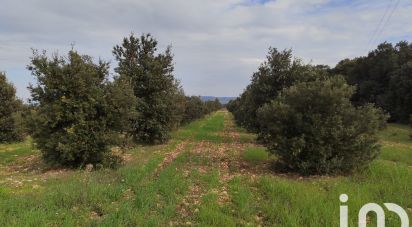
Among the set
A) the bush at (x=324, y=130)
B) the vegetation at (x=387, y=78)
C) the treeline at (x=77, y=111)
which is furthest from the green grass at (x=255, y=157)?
the vegetation at (x=387, y=78)

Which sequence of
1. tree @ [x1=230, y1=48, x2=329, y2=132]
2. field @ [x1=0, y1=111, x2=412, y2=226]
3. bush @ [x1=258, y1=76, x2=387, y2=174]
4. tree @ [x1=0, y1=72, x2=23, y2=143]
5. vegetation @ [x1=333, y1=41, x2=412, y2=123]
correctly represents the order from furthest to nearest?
vegetation @ [x1=333, y1=41, x2=412, y2=123] < tree @ [x1=0, y1=72, x2=23, y2=143] < tree @ [x1=230, y1=48, x2=329, y2=132] < bush @ [x1=258, y1=76, x2=387, y2=174] < field @ [x1=0, y1=111, x2=412, y2=226]

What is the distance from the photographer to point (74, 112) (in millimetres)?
14125

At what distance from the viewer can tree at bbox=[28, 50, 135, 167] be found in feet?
46.6

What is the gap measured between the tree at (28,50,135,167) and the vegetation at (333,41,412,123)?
46149 mm

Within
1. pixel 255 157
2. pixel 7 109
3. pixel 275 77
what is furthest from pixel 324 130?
pixel 7 109

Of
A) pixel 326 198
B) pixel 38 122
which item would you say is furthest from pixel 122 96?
pixel 326 198

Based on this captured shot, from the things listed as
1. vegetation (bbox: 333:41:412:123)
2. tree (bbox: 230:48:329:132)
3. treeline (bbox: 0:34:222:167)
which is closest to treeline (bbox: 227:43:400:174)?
treeline (bbox: 0:34:222:167)

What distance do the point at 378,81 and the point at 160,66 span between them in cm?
4790

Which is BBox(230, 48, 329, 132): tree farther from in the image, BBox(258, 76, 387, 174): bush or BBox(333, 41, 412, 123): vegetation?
BBox(333, 41, 412, 123): vegetation

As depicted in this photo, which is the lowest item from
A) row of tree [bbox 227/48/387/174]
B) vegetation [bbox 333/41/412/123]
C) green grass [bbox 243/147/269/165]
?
green grass [bbox 243/147/269/165]

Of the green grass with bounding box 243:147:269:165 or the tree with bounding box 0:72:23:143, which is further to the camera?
the tree with bounding box 0:72:23:143

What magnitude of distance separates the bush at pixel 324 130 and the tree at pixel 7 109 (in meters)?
20.7

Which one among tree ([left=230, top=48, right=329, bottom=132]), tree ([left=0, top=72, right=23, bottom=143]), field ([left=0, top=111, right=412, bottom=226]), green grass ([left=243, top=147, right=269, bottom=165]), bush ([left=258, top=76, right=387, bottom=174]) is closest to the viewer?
field ([left=0, top=111, right=412, bottom=226])

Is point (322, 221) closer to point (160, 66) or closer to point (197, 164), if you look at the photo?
point (197, 164)
